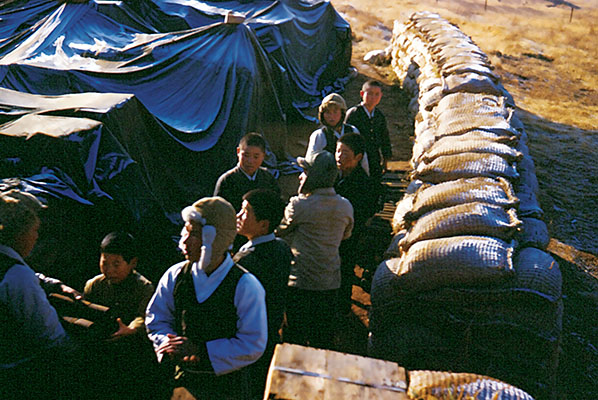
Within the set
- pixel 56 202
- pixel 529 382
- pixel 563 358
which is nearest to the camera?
pixel 529 382

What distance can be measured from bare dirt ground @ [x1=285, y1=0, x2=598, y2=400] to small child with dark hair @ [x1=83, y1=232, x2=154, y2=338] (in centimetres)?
192

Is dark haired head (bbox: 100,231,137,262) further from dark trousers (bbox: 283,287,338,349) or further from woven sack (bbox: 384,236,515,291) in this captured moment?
woven sack (bbox: 384,236,515,291)

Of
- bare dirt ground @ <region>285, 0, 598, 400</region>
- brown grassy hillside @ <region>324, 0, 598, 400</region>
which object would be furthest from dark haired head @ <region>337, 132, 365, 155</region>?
brown grassy hillside @ <region>324, 0, 598, 400</region>

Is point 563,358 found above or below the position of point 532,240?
below

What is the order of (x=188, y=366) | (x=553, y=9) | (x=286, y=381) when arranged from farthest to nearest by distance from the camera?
(x=553, y=9)
(x=188, y=366)
(x=286, y=381)

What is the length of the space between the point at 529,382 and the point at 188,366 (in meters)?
2.30

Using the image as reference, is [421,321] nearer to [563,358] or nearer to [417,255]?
[417,255]

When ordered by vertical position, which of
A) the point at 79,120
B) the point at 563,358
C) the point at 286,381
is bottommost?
the point at 563,358

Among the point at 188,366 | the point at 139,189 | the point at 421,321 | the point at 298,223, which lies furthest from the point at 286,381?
the point at 139,189

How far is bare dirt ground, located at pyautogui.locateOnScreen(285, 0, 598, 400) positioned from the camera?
438 centimetres

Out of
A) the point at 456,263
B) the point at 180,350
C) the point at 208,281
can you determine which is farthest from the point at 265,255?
the point at 456,263

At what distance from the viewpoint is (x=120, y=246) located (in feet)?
9.20

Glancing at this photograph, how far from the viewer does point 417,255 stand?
363cm

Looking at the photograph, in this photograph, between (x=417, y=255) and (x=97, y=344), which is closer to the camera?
(x=97, y=344)
